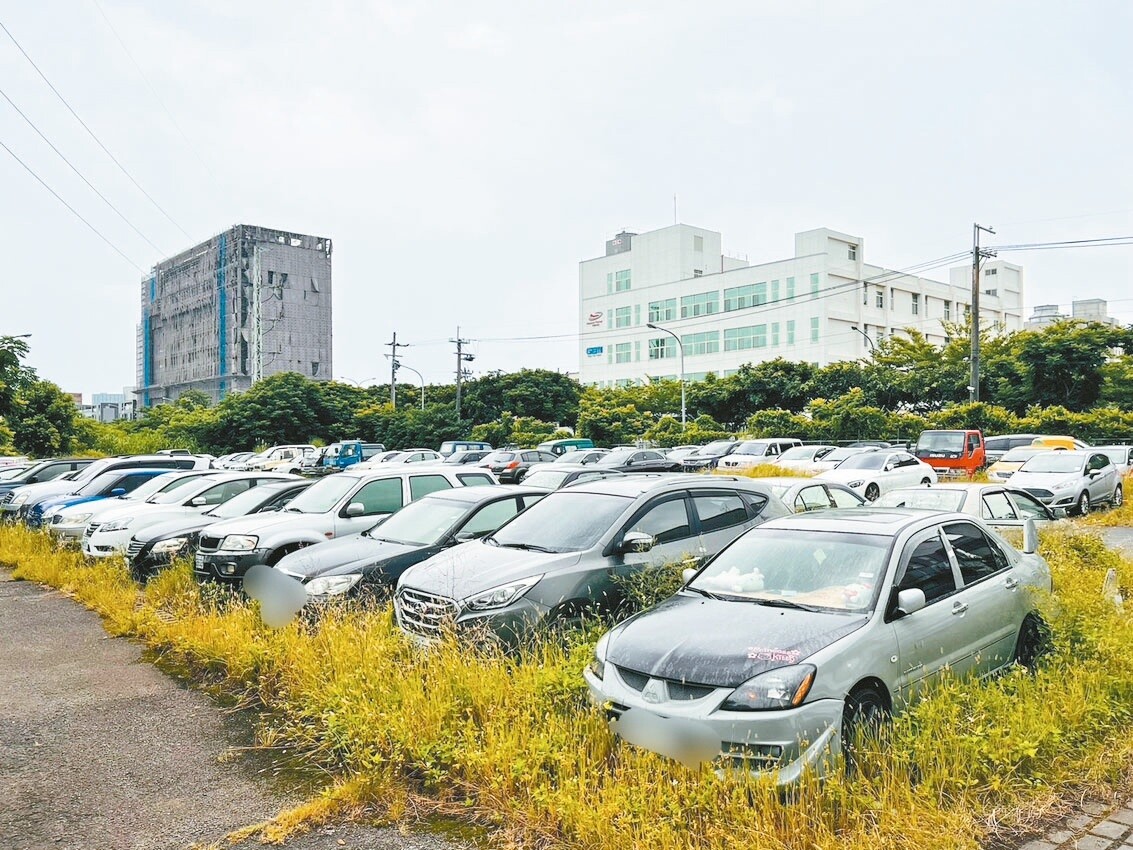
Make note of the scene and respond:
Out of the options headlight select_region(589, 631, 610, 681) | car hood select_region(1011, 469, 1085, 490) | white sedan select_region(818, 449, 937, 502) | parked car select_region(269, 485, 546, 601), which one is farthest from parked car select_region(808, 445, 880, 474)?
headlight select_region(589, 631, 610, 681)

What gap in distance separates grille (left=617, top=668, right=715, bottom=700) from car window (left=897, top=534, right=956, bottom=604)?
5.30 feet

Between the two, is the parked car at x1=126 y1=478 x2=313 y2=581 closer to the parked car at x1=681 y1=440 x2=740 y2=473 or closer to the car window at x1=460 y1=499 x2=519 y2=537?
the car window at x1=460 y1=499 x2=519 y2=537

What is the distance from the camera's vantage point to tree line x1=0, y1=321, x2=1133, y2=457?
3825 cm

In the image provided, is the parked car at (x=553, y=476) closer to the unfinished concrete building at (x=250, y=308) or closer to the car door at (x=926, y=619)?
the car door at (x=926, y=619)

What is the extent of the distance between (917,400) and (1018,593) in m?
46.5

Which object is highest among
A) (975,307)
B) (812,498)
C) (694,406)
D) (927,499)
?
(975,307)

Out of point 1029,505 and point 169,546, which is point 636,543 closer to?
point 1029,505

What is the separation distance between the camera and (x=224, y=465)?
4300 centimetres

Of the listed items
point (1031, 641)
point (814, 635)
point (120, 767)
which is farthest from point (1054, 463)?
point (120, 767)

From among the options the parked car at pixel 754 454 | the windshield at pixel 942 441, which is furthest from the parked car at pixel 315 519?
the windshield at pixel 942 441

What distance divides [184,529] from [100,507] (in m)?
5.00

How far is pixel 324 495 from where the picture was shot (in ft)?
37.4

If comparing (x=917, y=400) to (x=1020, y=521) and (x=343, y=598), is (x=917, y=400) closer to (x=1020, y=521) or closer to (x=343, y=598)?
(x=1020, y=521)

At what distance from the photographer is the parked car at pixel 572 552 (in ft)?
21.7
